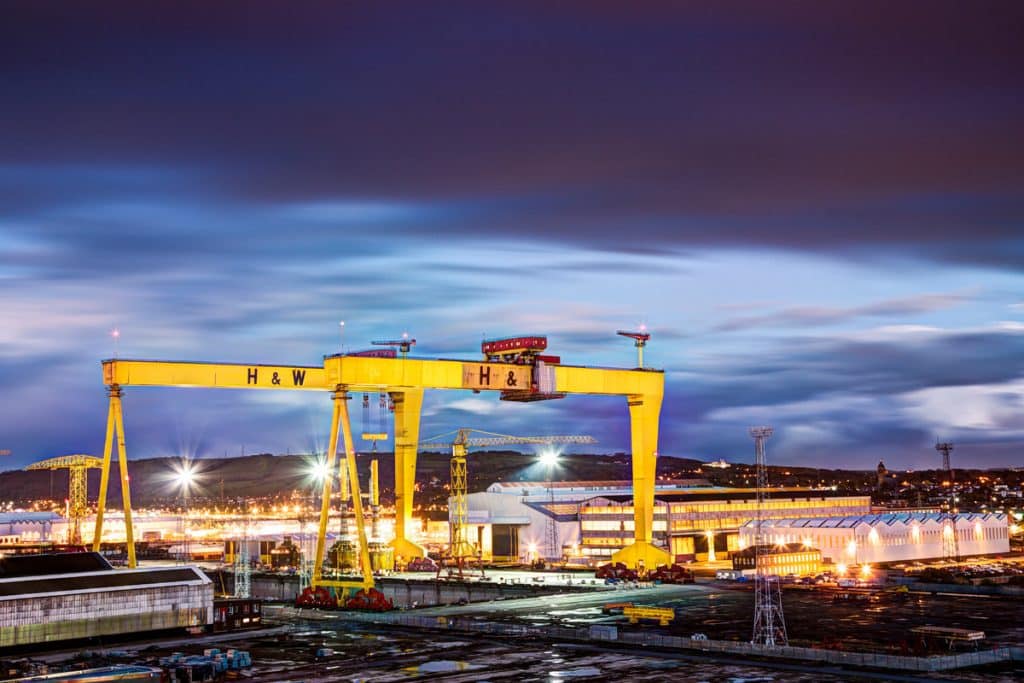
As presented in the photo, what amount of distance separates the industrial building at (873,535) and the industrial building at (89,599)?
56.3 meters

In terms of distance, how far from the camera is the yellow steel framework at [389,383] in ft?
232

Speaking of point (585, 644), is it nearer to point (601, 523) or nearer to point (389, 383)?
point (389, 383)

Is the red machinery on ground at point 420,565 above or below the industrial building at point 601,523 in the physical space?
below

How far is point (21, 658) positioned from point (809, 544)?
67.9 m

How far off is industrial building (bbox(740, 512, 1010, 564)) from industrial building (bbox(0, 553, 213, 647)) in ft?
185

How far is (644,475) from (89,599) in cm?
4205

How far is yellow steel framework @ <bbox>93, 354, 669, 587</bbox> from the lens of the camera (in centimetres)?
7056

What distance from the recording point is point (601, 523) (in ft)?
367

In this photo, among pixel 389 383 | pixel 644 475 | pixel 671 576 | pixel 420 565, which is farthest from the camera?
pixel 420 565

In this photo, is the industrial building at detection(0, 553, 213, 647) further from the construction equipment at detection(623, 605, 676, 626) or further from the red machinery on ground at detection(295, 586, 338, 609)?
the construction equipment at detection(623, 605, 676, 626)

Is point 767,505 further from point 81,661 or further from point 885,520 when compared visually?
point 81,661

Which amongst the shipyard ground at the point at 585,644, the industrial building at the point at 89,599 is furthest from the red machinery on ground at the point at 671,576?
the industrial building at the point at 89,599

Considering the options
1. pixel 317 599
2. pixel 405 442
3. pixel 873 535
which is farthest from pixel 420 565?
pixel 873 535

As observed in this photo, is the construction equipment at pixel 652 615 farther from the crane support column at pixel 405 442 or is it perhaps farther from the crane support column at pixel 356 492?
the crane support column at pixel 405 442
